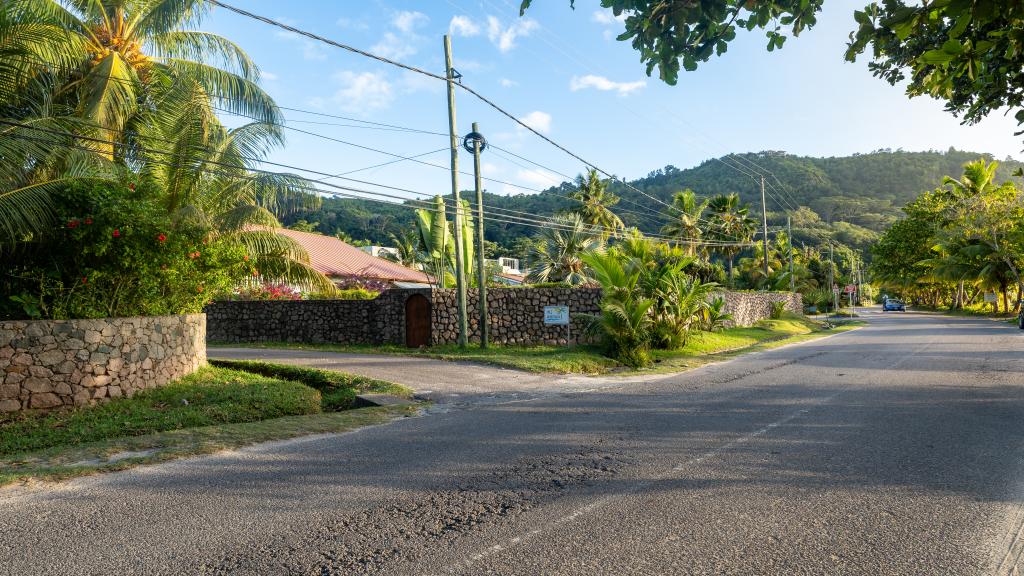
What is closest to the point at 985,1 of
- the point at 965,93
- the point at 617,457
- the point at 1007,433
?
the point at 617,457

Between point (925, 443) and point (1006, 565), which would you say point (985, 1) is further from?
point (925, 443)

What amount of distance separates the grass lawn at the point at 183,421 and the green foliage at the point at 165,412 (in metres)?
0.01

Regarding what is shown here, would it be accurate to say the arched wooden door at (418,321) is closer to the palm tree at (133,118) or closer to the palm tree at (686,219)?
the palm tree at (133,118)

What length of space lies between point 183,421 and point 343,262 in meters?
24.8

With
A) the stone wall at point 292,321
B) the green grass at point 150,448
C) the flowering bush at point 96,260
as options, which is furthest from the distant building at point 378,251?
the green grass at point 150,448

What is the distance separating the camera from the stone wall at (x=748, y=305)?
Answer: 29.2 m

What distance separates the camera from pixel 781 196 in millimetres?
51625

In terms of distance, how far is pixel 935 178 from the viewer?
87.8m

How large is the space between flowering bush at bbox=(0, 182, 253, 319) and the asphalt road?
5.82 meters

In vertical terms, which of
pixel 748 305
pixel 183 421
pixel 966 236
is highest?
pixel 966 236

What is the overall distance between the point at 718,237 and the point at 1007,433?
41927 mm

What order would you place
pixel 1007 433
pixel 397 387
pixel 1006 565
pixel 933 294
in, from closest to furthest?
pixel 1006 565
pixel 1007 433
pixel 397 387
pixel 933 294

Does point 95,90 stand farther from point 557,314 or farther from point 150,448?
point 557,314

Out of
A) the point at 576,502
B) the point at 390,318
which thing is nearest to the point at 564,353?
the point at 390,318
